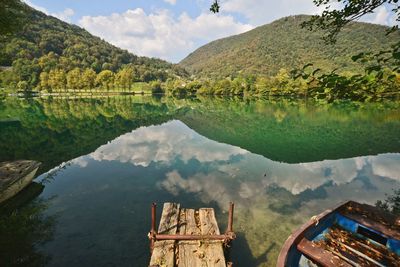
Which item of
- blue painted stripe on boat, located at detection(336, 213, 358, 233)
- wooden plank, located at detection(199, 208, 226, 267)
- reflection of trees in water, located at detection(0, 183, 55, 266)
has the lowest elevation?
reflection of trees in water, located at detection(0, 183, 55, 266)

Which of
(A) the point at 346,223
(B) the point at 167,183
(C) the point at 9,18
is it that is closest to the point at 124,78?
(C) the point at 9,18

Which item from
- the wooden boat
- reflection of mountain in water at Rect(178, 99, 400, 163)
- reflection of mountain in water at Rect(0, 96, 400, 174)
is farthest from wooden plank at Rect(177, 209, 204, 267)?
reflection of mountain in water at Rect(178, 99, 400, 163)

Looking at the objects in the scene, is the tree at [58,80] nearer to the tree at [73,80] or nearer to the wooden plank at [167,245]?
the tree at [73,80]

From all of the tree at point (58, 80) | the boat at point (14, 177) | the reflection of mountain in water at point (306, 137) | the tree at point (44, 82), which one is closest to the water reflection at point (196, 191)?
the boat at point (14, 177)

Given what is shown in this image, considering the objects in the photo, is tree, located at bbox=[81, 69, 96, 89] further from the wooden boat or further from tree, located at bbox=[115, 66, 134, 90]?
the wooden boat

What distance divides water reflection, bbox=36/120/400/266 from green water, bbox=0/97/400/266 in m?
0.07

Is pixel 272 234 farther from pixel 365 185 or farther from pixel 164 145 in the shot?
pixel 164 145

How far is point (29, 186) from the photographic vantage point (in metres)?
17.5

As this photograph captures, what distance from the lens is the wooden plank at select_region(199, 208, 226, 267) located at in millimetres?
8547

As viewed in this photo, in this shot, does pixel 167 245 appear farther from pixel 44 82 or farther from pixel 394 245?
pixel 44 82

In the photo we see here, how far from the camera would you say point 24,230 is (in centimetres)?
1212

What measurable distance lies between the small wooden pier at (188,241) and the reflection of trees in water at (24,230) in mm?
4794

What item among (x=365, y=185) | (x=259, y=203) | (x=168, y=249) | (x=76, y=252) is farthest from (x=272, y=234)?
(x=365, y=185)

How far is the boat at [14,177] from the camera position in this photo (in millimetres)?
14225
